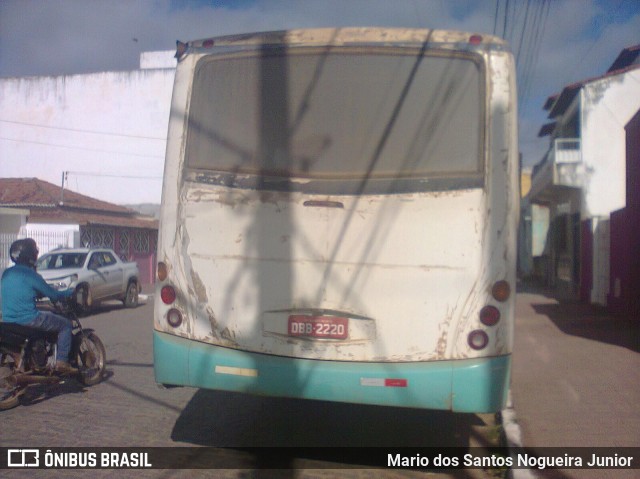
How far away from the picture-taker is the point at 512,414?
21.7 ft

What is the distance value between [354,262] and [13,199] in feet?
90.2

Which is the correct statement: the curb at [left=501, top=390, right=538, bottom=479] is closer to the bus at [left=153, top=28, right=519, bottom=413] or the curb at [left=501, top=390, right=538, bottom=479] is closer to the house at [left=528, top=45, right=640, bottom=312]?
the bus at [left=153, top=28, right=519, bottom=413]

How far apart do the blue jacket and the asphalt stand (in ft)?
15.8

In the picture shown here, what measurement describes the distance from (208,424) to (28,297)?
220 centimetres

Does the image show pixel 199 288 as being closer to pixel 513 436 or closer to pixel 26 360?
pixel 26 360

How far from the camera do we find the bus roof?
4844mm

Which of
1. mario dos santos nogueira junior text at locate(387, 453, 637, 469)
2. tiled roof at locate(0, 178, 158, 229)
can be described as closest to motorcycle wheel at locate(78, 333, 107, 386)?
mario dos santos nogueira junior text at locate(387, 453, 637, 469)

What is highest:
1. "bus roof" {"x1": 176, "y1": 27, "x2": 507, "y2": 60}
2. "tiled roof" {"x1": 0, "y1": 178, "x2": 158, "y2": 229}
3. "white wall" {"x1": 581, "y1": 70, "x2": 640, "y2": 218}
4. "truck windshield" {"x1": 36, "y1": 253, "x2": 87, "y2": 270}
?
"white wall" {"x1": 581, "y1": 70, "x2": 640, "y2": 218}

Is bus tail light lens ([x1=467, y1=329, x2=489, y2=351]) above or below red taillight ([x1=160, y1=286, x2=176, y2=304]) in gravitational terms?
below

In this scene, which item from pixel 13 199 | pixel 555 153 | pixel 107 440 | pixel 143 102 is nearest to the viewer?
pixel 107 440

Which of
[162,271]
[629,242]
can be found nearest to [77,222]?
[629,242]

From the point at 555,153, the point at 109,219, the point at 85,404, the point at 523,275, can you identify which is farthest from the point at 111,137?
the point at 85,404

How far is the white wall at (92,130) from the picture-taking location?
37.9m

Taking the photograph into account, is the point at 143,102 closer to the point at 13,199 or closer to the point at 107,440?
the point at 13,199
